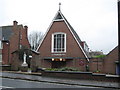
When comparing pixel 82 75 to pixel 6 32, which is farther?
pixel 6 32

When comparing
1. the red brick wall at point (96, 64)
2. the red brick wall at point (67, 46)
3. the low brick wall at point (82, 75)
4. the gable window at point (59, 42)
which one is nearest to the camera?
the low brick wall at point (82, 75)

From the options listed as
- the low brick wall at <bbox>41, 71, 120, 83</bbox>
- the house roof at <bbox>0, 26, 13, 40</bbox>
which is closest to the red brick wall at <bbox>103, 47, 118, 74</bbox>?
the low brick wall at <bbox>41, 71, 120, 83</bbox>

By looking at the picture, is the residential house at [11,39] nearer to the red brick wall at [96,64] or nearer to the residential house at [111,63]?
the red brick wall at [96,64]

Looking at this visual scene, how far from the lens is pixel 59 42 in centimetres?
2959

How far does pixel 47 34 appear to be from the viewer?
3020cm

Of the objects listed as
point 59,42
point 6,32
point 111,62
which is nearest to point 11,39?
point 6,32

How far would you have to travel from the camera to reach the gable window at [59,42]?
2934cm

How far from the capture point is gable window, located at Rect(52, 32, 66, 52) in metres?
29.3

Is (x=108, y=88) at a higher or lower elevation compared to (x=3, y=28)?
lower

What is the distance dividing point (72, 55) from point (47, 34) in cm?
611

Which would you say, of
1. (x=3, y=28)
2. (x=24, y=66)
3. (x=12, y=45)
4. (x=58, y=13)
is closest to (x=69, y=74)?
(x=24, y=66)

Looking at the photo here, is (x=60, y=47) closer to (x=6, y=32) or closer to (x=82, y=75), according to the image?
(x=82, y=75)

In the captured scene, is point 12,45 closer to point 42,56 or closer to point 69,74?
point 42,56

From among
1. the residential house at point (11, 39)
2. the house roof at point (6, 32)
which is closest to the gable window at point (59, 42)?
the residential house at point (11, 39)
